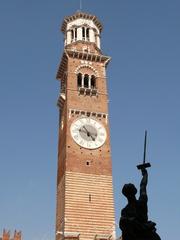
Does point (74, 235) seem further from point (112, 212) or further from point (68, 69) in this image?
point (68, 69)

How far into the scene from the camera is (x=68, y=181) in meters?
24.9

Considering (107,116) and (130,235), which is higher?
(107,116)

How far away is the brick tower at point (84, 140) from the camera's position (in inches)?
944

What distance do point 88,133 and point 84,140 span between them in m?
0.55

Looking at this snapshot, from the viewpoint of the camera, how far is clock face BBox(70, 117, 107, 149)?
2656 cm

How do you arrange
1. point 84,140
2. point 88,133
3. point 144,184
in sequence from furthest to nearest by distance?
point 88,133, point 84,140, point 144,184

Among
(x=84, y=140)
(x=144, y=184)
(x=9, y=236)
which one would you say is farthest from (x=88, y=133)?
(x=144, y=184)

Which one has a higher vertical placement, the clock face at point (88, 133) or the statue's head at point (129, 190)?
the clock face at point (88, 133)

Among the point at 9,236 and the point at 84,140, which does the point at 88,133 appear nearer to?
the point at 84,140

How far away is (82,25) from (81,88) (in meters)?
6.09

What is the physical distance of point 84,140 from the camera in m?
26.7

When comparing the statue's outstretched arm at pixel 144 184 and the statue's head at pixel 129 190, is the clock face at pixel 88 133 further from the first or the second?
the statue's head at pixel 129 190

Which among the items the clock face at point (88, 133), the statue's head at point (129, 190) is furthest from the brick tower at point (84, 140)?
the statue's head at point (129, 190)

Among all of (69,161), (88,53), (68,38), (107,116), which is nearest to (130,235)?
(69,161)
